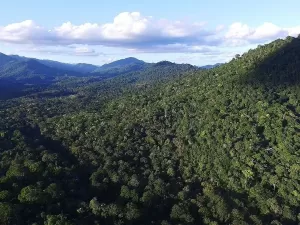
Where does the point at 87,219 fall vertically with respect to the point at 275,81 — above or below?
below

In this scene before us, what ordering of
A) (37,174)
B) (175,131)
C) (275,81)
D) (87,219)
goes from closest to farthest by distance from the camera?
(87,219), (37,174), (175,131), (275,81)

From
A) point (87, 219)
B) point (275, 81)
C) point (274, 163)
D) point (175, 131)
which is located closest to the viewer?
point (87, 219)

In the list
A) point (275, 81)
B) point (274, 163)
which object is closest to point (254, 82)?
point (275, 81)

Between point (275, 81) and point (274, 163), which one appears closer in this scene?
point (274, 163)

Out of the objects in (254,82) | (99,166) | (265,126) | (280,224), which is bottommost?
(280,224)

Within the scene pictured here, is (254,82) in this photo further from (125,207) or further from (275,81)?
(125,207)

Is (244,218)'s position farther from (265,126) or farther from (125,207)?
(265,126)
